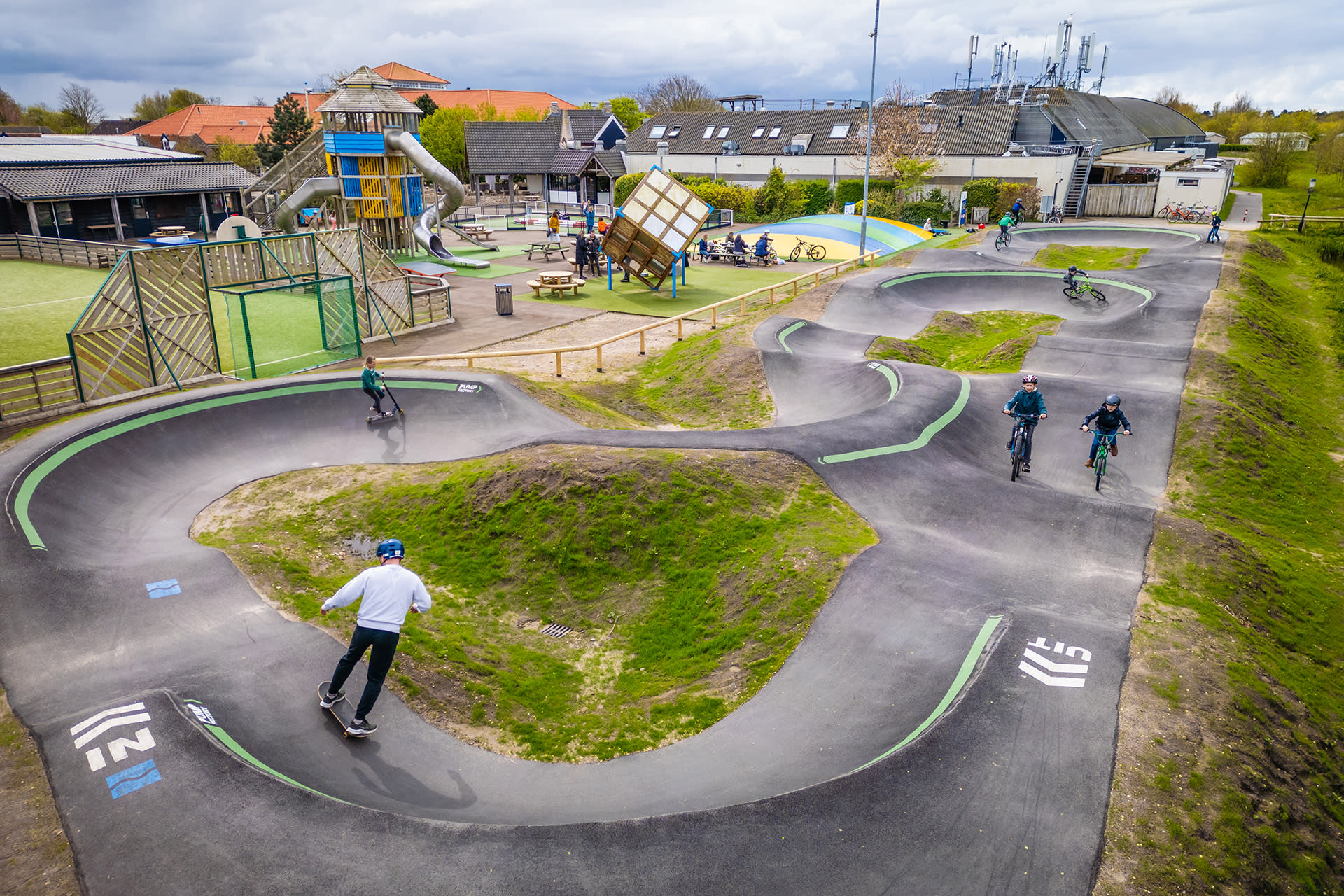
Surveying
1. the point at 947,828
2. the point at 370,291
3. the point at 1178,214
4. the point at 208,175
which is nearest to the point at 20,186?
the point at 208,175

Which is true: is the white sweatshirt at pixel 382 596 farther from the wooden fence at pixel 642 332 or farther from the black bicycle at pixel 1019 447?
the wooden fence at pixel 642 332

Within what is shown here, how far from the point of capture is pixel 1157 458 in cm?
1584

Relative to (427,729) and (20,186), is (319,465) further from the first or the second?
(20,186)

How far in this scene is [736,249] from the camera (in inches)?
1569

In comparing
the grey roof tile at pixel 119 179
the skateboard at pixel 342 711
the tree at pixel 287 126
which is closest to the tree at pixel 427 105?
the tree at pixel 287 126

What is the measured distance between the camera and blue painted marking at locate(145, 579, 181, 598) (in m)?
9.69

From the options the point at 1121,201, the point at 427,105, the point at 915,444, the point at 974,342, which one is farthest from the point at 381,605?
the point at 427,105

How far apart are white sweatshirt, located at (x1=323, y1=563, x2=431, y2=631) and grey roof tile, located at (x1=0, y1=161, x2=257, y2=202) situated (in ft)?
150

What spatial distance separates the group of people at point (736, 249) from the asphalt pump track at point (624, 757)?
25.6 meters

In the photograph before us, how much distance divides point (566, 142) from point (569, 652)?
71874 millimetres

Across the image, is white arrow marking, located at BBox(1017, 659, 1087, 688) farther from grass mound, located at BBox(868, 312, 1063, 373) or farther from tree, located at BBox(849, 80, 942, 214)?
tree, located at BBox(849, 80, 942, 214)

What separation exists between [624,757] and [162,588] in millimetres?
6274

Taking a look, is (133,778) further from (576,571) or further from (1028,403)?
(1028,403)

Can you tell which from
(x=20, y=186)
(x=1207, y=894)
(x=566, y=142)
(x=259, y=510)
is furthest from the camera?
(x=566, y=142)
